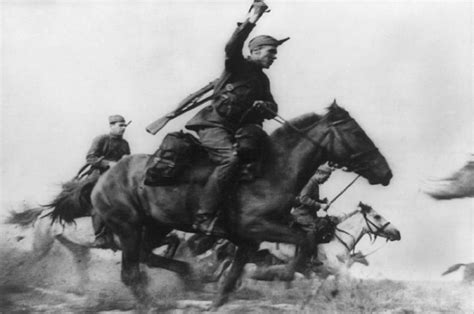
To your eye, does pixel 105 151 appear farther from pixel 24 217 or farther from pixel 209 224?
pixel 209 224

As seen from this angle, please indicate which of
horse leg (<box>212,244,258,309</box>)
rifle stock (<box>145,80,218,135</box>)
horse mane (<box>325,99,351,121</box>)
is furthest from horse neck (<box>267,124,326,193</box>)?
rifle stock (<box>145,80,218,135</box>)

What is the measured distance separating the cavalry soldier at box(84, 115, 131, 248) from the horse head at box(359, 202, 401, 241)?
7.81ft

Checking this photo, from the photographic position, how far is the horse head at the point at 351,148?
390 inches

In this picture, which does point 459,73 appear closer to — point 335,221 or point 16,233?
point 335,221

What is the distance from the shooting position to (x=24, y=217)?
10.3m

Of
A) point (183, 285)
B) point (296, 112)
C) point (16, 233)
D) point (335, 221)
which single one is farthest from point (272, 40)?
point (16, 233)

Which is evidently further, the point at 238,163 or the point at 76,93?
the point at 76,93

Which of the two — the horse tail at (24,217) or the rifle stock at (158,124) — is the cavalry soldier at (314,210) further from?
the horse tail at (24,217)

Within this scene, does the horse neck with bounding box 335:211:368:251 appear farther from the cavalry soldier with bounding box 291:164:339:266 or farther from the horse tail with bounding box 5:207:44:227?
the horse tail with bounding box 5:207:44:227

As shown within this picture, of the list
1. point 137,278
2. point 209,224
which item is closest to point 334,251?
point 209,224

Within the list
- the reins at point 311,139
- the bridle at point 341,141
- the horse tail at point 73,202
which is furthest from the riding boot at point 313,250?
the horse tail at point 73,202

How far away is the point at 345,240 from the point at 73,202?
2661 mm

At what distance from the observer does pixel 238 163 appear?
972 centimetres

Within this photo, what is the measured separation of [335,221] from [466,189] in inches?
53.6
